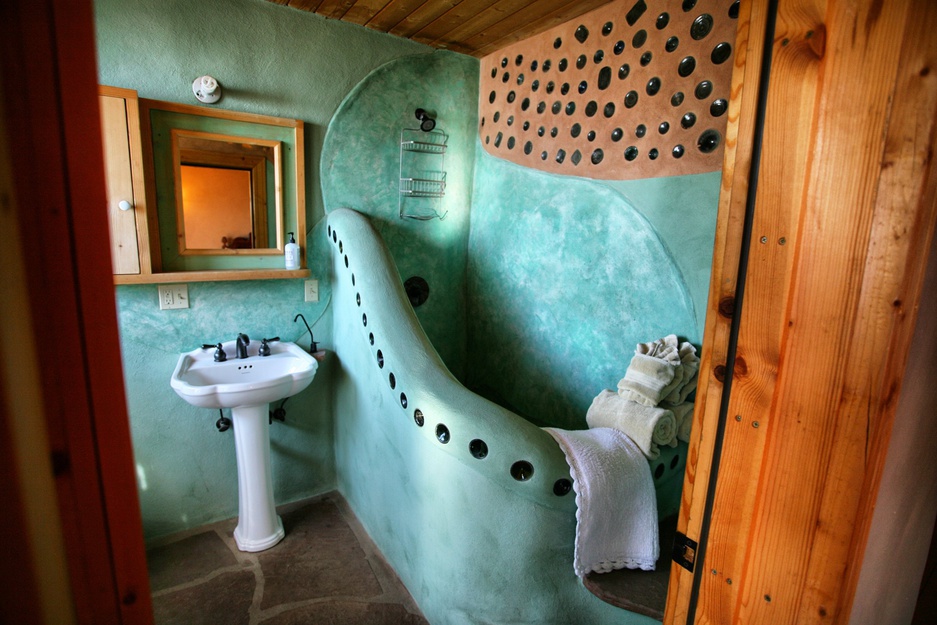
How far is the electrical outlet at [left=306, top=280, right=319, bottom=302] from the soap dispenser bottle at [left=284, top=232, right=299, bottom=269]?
165 mm

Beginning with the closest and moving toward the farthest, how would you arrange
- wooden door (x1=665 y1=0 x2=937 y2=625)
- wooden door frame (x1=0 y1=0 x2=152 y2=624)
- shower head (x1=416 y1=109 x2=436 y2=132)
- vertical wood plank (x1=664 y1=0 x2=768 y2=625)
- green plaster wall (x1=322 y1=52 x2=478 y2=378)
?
wooden door frame (x1=0 y1=0 x2=152 y2=624) < wooden door (x1=665 y1=0 x2=937 y2=625) < vertical wood plank (x1=664 y1=0 x2=768 y2=625) < green plaster wall (x1=322 y1=52 x2=478 y2=378) < shower head (x1=416 y1=109 x2=436 y2=132)

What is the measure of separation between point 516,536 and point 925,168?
136cm

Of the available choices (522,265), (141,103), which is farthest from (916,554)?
(141,103)

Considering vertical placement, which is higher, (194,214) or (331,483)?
(194,214)

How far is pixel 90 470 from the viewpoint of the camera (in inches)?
17.1

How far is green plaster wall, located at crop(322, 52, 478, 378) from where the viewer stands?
246cm

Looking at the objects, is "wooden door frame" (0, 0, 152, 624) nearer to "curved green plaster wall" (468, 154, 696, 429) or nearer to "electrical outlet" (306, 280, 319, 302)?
"curved green plaster wall" (468, 154, 696, 429)

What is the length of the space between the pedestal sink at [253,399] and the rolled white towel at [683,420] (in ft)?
5.21

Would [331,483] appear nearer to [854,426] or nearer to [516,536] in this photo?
[516,536]

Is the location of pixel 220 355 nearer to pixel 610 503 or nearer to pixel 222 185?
pixel 222 185

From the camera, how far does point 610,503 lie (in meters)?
1.45

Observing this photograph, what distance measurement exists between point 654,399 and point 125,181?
2.29 metres

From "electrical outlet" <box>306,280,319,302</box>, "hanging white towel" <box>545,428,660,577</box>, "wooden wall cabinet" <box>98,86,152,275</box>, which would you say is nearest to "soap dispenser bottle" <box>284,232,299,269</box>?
"electrical outlet" <box>306,280,319,302</box>

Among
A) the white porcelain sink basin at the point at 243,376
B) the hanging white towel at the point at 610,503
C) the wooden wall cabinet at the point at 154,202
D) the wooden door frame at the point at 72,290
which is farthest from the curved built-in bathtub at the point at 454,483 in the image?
the wooden door frame at the point at 72,290
